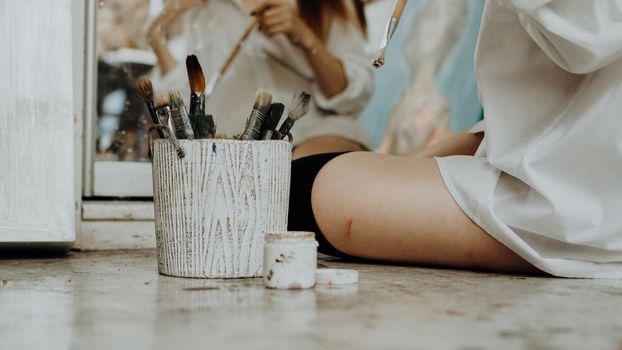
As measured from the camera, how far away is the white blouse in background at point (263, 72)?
1.86 metres

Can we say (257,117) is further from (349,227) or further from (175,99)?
(349,227)

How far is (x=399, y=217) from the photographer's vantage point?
103cm

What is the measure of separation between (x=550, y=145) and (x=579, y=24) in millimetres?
153

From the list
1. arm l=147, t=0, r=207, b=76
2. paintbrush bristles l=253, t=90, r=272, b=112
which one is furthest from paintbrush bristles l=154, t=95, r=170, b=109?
arm l=147, t=0, r=207, b=76

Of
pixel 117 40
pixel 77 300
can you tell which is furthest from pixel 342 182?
pixel 117 40

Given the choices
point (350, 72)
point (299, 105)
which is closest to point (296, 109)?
point (299, 105)

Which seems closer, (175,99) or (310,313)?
(310,313)

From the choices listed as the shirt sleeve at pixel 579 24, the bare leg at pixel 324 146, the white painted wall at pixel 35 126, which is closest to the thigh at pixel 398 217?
the shirt sleeve at pixel 579 24

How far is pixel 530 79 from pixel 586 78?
2.6 inches

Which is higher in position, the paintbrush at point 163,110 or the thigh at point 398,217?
the paintbrush at point 163,110

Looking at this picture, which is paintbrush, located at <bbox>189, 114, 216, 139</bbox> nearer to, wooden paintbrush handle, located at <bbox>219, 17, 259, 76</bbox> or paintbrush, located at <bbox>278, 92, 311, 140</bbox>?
paintbrush, located at <bbox>278, 92, 311, 140</bbox>

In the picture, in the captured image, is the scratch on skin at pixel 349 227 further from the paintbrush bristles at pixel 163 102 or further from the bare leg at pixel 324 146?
the bare leg at pixel 324 146

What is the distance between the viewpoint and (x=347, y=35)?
6.68 feet

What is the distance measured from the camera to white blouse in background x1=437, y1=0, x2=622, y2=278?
2.91 feet
